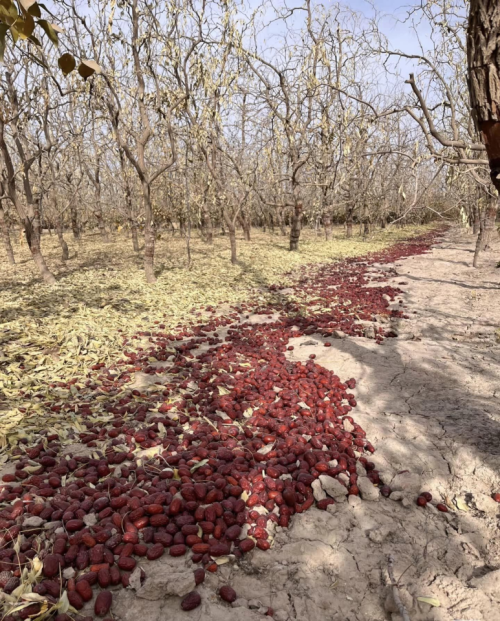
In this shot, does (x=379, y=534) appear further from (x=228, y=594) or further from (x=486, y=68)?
(x=486, y=68)

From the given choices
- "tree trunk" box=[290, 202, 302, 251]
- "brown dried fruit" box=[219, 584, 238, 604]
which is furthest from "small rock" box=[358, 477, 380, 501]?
"tree trunk" box=[290, 202, 302, 251]

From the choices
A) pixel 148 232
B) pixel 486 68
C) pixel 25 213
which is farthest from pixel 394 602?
pixel 25 213

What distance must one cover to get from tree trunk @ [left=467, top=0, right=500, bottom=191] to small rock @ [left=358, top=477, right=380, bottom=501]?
7.32 ft

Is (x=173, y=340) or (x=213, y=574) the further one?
(x=173, y=340)

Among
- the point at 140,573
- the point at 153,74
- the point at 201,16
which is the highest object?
the point at 201,16

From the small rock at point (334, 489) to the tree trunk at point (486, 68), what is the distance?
2248mm

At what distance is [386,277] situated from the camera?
10906mm

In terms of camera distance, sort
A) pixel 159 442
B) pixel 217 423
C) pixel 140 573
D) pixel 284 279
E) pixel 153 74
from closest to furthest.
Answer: pixel 140 573
pixel 159 442
pixel 217 423
pixel 153 74
pixel 284 279

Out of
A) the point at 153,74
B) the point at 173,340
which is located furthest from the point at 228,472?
the point at 153,74

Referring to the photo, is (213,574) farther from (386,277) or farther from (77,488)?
(386,277)

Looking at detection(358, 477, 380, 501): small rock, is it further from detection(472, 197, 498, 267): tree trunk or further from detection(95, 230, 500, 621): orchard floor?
detection(472, 197, 498, 267): tree trunk

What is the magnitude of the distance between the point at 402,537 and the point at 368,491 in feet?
Result: 1.23

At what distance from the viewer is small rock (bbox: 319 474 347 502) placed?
8.89 ft

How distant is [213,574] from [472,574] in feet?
4.84
